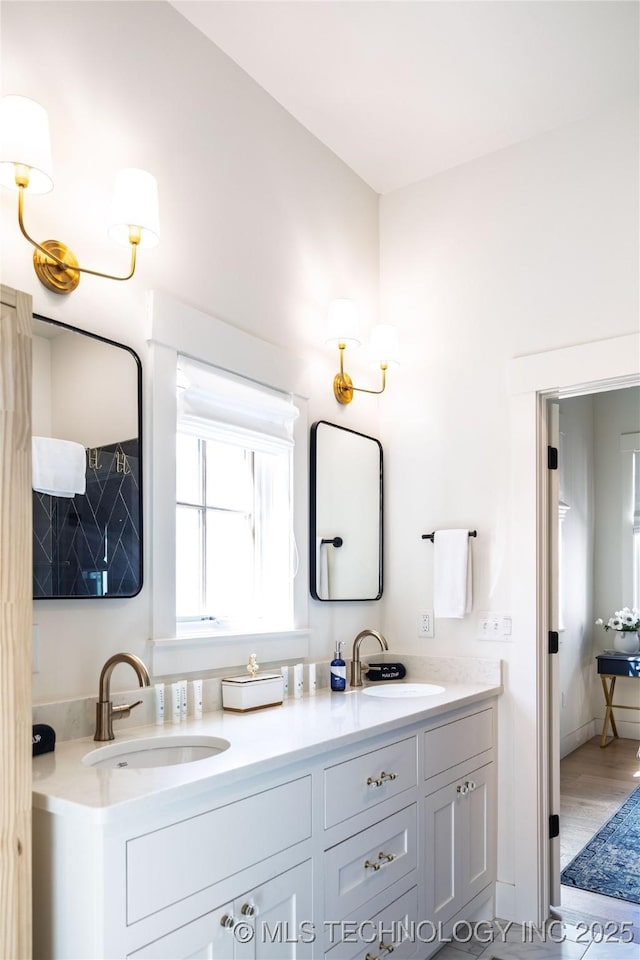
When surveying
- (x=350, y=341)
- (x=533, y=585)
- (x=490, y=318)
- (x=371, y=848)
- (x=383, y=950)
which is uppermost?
(x=490, y=318)

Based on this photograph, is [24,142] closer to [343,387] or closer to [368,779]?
[343,387]

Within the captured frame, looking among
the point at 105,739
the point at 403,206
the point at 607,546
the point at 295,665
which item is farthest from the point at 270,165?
the point at 607,546

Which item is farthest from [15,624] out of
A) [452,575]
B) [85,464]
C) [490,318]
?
[490,318]

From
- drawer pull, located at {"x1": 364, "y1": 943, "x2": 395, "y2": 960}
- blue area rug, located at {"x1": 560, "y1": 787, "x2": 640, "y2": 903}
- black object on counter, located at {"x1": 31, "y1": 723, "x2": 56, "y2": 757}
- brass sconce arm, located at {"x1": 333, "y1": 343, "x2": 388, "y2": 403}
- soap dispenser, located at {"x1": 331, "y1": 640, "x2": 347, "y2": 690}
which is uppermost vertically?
brass sconce arm, located at {"x1": 333, "y1": 343, "x2": 388, "y2": 403}

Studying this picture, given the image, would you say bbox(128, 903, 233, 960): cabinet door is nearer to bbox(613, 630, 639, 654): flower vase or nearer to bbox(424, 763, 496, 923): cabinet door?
bbox(424, 763, 496, 923): cabinet door

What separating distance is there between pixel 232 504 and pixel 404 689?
995 mm

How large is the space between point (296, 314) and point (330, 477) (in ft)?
2.13

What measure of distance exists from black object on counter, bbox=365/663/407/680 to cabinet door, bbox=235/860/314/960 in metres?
1.17

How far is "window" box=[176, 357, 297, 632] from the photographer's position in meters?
2.42

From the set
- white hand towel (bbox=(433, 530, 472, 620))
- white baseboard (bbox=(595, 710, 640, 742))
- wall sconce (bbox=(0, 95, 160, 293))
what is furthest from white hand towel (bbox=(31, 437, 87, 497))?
white baseboard (bbox=(595, 710, 640, 742))

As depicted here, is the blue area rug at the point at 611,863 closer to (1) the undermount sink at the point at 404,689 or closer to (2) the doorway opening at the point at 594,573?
(2) the doorway opening at the point at 594,573

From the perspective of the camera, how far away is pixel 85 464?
6.33 feet

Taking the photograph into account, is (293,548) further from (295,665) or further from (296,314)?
(296,314)

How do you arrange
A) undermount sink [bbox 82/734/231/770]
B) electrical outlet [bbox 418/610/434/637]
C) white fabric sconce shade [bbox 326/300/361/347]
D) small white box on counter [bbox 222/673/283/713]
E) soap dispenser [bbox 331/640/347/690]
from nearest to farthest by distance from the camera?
undermount sink [bbox 82/734/231/770] < small white box on counter [bbox 222/673/283/713] < soap dispenser [bbox 331/640/347/690] < white fabric sconce shade [bbox 326/300/361/347] < electrical outlet [bbox 418/610/434/637]
